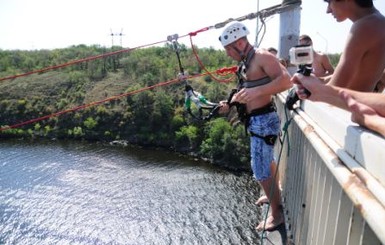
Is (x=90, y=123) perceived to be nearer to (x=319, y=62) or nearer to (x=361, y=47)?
(x=319, y=62)

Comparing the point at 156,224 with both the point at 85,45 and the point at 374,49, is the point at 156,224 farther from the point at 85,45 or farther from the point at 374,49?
the point at 85,45

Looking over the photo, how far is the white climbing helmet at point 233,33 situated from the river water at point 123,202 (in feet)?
80.3

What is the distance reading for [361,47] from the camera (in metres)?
1.93

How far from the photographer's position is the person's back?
192 cm

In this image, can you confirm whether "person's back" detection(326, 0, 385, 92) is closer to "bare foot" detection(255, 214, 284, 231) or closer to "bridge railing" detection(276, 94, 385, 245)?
"bridge railing" detection(276, 94, 385, 245)

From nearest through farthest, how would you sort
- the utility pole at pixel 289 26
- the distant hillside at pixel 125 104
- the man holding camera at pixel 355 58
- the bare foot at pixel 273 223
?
1. the man holding camera at pixel 355 58
2. the bare foot at pixel 273 223
3. the utility pole at pixel 289 26
4. the distant hillside at pixel 125 104

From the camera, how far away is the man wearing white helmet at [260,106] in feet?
11.4

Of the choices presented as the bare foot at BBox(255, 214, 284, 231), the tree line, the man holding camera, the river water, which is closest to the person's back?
the man holding camera

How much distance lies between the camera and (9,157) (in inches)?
1746

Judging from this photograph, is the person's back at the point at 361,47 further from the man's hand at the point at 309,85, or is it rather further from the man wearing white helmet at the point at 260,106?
the man wearing white helmet at the point at 260,106

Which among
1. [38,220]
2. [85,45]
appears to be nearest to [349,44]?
[38,220]

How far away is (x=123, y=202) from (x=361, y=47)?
106 ft

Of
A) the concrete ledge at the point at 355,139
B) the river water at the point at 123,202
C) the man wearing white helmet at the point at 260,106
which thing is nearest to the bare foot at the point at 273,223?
the man wearing white helmet at the point at 260,106

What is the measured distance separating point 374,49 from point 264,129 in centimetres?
179
